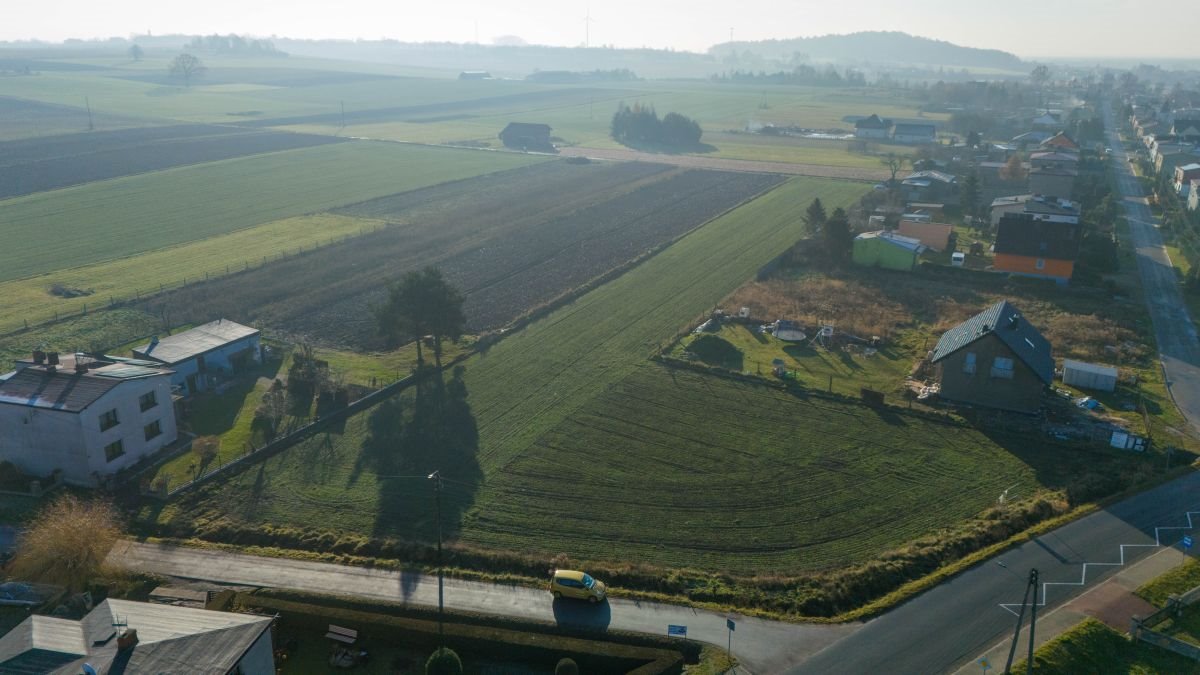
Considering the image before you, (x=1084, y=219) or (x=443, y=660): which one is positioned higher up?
(x=1084, y=219)

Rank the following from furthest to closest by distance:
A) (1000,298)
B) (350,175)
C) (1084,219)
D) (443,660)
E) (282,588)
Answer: (350,175) → (1084,219) → (1000,298) → (282,588) → (443,660)

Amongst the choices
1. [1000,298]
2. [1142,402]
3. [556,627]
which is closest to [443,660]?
[556,627]

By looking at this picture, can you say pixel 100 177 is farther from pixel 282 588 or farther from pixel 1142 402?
pixel 1142 402

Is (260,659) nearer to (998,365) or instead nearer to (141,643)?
(141,643)

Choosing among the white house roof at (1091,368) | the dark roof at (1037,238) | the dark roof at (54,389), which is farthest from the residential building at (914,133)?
the dark roof at (54,389)

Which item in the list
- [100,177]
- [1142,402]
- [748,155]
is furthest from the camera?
[748,155]

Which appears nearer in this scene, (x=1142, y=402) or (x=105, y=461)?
(x=105, y=461)

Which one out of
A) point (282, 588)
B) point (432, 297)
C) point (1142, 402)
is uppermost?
point (432, 297)

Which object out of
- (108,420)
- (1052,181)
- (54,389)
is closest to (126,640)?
(108,420)

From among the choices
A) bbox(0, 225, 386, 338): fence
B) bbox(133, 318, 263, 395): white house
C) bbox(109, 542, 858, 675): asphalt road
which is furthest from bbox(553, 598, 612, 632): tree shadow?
bbox(0, 225, 386, 338): fence
